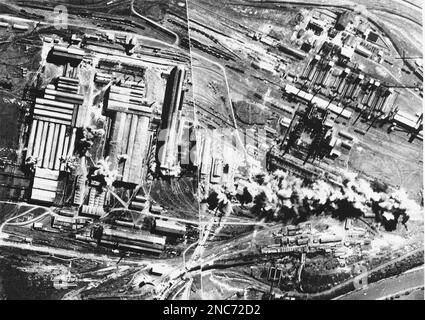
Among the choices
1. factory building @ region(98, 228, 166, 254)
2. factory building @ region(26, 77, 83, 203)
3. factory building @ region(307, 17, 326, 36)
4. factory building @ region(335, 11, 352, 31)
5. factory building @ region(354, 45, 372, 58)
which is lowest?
factory building @ region(98, 228, 166, 254)

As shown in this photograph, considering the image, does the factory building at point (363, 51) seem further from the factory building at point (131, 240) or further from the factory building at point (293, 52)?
the factory building at point (131, 240)

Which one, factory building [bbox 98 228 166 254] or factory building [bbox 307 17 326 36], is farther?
factory building [bbox 307 17 326 36]

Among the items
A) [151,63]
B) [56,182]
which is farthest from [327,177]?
[56,182]

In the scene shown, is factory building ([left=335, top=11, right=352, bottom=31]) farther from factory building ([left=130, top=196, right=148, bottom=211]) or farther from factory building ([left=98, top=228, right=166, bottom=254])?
factory building ([left=98, top=228, right=166, bottom=254])

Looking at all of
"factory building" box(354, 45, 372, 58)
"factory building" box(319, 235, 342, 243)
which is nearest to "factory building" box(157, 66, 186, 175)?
"factory building" box(319, 235, 342, 243)

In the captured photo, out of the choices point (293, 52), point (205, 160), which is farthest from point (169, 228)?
point (293, 52)

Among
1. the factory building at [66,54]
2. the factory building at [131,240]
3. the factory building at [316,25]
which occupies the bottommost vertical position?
the factory building at [131,240]

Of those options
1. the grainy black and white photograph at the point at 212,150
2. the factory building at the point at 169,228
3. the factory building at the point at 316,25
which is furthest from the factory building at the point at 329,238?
the factory building at the point at 316,25
